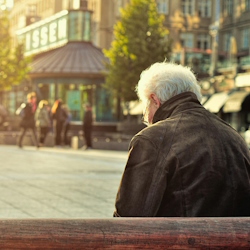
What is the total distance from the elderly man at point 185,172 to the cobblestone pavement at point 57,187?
5.65 meters

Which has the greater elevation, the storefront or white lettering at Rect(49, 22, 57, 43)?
white lettering at Rect(49, 22, 57, 43)

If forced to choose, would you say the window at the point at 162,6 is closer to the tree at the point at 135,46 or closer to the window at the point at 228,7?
the window at the point at 228,7

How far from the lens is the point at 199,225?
2811 millimetres

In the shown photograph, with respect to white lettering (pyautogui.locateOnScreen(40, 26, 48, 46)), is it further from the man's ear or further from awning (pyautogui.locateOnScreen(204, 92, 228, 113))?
the man's ear

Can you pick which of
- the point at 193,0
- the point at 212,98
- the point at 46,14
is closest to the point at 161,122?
the point at 212,98

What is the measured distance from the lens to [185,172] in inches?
136

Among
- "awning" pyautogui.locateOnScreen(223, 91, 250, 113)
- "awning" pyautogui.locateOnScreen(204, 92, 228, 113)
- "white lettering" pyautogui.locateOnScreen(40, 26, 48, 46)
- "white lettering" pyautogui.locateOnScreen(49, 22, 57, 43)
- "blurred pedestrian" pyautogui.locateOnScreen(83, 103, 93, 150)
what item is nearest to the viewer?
"blurred pedestrian" pyautogui.locateOnScreen(83, 103, 93, 150)

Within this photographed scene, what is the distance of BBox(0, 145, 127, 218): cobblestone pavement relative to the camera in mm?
9711

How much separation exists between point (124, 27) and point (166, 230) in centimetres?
3351

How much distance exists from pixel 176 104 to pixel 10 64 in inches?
1596

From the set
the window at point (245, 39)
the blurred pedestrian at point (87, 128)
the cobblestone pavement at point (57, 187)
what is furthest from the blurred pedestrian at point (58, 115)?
the window at point (245, 39)

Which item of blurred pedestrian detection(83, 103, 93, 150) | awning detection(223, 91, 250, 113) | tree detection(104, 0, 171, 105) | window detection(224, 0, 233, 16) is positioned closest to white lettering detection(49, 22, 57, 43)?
awning detection(223, 91, 250, 113)

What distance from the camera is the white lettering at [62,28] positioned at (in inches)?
1984

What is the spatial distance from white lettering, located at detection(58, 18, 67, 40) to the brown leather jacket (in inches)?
1847
